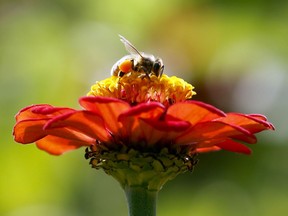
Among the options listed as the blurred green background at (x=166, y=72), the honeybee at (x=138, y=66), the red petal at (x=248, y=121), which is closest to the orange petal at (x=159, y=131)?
the red petal at (x=248, y=121)

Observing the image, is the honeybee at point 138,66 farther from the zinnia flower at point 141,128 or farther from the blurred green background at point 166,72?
the blurred green background at point 166,72

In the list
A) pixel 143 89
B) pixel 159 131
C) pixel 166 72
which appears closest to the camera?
pixel 159 131

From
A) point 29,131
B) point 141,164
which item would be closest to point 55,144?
point 29,131

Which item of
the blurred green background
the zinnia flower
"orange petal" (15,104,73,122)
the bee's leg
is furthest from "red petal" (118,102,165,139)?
the blurred green background

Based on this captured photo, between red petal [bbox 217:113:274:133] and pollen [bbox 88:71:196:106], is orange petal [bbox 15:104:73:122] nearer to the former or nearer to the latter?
pollen [bbox 88:71:196:106]

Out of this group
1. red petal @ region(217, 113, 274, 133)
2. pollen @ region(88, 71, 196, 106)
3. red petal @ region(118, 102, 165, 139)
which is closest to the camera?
red petal @ region(118, 102, 165, 139)

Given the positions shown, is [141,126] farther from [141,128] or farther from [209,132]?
[209,132]

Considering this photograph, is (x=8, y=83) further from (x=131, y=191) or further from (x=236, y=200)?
(x=131, y=191)
